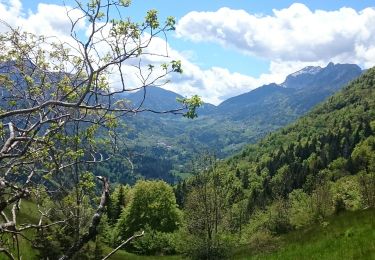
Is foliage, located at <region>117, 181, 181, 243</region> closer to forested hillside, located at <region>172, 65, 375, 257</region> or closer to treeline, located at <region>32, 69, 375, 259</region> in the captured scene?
treeline, located at <region>32, 69, 375, 259</region>

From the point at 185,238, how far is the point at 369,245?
2665 cm

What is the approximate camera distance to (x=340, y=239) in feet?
48.3

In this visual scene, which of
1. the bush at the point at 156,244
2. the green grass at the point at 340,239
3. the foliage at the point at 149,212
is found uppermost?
the green grass at the point at 340,239

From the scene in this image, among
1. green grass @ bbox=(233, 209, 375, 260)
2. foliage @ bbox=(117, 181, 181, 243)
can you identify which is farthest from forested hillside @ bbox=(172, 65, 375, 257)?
foliage @ bbox=(117, 181, 181, 243)

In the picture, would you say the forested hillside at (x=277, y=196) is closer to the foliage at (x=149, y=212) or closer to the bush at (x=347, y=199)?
the bush at (x=347, y=199)

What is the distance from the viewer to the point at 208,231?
120 feet

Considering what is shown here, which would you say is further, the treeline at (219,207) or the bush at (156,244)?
the bush at (156,244)

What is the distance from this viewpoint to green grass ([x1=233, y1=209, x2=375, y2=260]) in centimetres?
1273

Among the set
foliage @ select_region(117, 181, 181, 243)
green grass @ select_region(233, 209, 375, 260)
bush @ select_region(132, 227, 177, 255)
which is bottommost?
bush @ select_region(132, 227, 177, 255)

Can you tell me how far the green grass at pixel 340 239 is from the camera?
12.7 meters

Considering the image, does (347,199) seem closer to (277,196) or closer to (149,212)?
(277,196)

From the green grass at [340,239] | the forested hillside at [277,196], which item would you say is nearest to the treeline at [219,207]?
the forested hillside at [277,196]

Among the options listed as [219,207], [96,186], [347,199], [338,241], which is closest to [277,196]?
[347,199]

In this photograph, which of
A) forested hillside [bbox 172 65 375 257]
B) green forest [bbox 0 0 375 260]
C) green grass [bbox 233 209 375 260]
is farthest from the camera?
forested hillside [bbox 172 65 375 257]
